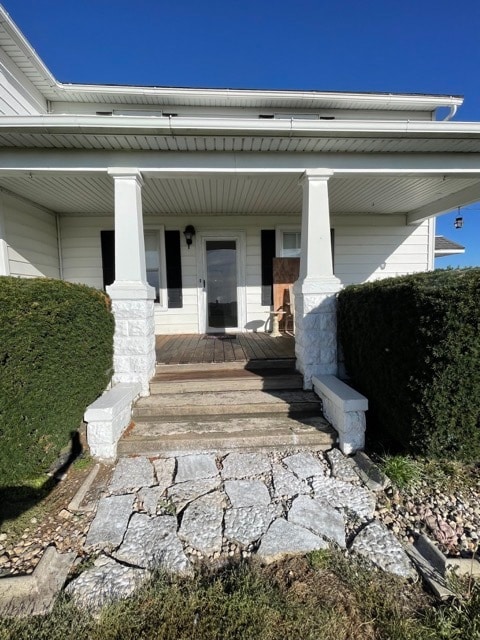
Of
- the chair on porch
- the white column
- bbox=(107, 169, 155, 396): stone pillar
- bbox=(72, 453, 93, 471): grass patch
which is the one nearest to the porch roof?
the white column

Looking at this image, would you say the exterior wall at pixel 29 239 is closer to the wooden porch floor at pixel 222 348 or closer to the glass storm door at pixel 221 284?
the wooden porch floor at pixel 222 348

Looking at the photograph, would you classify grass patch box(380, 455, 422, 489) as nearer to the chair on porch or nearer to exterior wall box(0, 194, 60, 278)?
the chair on porch

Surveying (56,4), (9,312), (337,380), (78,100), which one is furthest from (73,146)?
(56,4)

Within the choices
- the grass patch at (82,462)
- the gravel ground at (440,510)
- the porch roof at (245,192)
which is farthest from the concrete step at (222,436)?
the porch roof at (245,192)

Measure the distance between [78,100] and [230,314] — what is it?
4.73 meters

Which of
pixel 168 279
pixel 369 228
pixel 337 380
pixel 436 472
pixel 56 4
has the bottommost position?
pixel 436 472

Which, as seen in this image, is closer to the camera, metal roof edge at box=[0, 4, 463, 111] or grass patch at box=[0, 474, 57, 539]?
grass patch at box=[0, 474, 57, 539]

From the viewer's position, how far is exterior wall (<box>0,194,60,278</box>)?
13.9ft

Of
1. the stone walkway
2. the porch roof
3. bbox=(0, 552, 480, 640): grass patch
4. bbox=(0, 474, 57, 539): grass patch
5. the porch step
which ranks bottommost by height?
the stone walkway

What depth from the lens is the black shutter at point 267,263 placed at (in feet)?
18.6

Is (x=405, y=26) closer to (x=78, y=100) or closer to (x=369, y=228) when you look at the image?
(x=369, y=228)

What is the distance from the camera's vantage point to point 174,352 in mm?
4102

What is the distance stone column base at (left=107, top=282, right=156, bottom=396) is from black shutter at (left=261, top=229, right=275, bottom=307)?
306 centimetres

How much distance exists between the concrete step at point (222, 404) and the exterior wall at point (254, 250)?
111 inches
